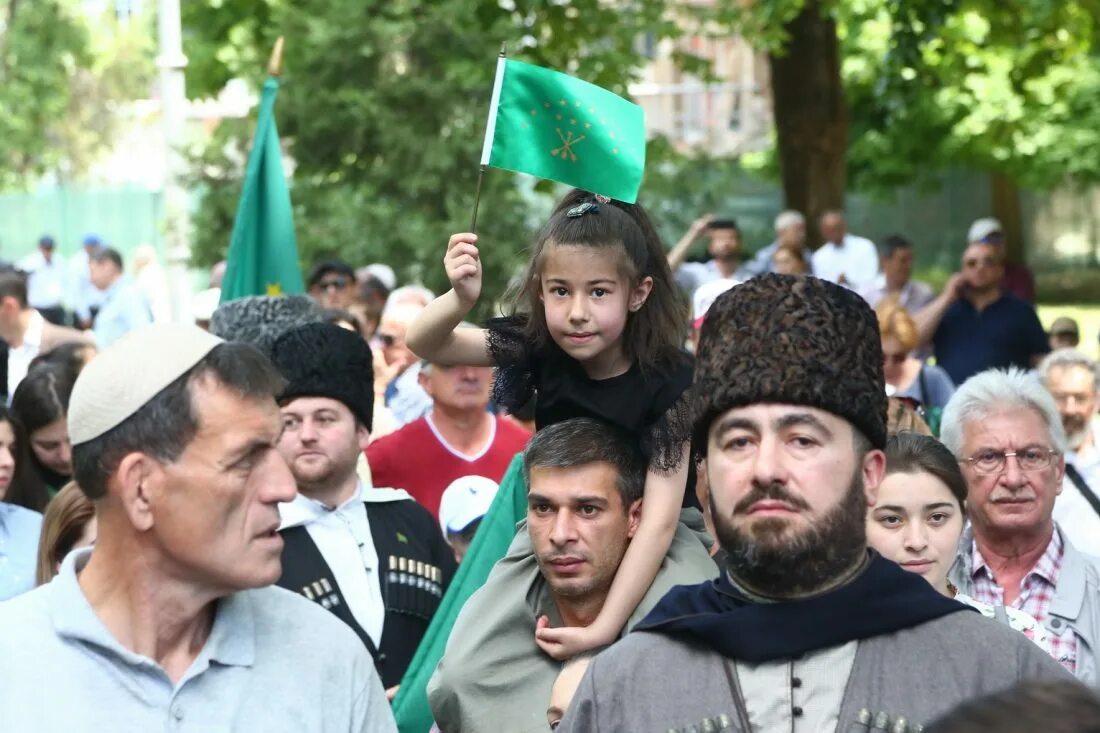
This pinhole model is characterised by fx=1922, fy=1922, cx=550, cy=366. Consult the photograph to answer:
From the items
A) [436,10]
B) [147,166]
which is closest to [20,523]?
[436,10]

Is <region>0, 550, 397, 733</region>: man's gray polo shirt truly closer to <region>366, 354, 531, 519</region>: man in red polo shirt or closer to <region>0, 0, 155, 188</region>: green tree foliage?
<region>366, 354, 531, 519</region>: man in red polo shirt

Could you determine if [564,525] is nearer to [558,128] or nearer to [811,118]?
[558,128]

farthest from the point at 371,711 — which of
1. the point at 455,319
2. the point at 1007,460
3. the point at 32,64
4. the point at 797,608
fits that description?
the point at 32,64

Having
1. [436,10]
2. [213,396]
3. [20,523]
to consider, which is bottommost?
[20,523]

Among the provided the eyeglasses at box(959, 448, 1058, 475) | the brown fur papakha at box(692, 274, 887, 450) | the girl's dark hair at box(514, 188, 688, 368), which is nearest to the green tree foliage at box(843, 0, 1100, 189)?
the eyeglasses at box(959, 448, 1058, 475)

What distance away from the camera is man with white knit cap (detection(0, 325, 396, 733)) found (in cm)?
347

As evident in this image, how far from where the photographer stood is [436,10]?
656 inches

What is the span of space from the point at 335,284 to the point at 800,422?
919 centimetres

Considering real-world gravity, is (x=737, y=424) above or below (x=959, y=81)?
below

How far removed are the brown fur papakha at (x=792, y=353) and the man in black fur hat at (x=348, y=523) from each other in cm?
251

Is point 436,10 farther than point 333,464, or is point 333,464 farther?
point 436,10

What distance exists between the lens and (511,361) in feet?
16.6

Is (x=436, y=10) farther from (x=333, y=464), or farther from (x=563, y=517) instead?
(x=563, y=517)

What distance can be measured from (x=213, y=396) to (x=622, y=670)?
0.93m
